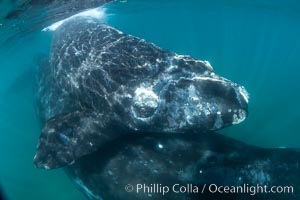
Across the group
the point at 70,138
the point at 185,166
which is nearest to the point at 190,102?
the point at 185,166

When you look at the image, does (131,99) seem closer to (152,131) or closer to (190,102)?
(152,131)

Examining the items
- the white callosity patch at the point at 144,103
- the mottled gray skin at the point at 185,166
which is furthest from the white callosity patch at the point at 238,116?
the white callosity patch at the point at 144,103

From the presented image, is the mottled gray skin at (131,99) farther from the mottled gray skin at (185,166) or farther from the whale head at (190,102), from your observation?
the mottled gray skin at (185,166)

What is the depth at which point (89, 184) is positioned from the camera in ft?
38.3

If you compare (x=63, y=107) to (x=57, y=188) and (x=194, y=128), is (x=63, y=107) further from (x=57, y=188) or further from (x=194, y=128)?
(x=57, y=188)

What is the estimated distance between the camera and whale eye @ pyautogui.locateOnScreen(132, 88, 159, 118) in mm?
10172

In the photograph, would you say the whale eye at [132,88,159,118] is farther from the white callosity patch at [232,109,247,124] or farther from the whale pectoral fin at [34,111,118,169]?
the white callosity patch at [232,109,247,124]

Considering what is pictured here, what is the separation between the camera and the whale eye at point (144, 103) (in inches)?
400

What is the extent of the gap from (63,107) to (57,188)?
958 cm

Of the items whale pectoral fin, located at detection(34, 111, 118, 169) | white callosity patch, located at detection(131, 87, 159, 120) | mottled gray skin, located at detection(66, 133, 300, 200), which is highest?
white callosity patch, located at detection(131, 87, 159, 120)

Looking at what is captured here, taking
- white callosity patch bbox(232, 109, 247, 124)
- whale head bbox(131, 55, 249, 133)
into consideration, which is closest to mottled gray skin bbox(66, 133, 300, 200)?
whale head bbox(131, 55, 249, 133)

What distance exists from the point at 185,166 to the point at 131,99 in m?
2.83

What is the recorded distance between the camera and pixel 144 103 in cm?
1029

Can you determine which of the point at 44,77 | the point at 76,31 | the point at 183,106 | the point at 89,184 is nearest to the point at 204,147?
the point at 183,106
